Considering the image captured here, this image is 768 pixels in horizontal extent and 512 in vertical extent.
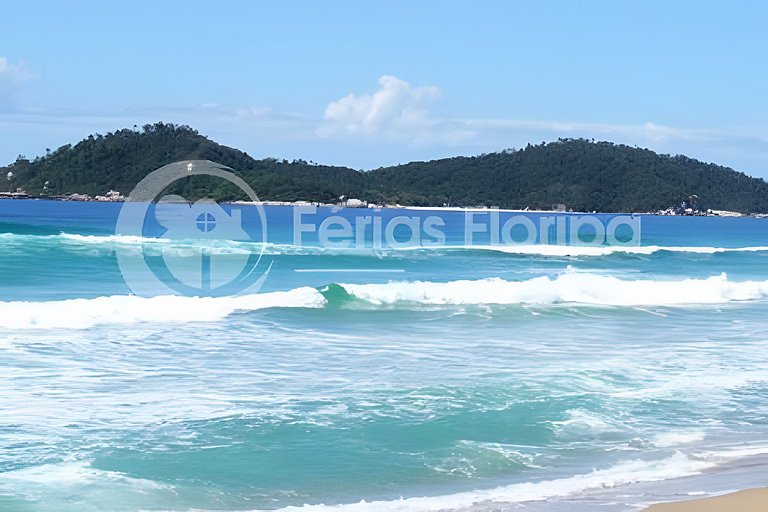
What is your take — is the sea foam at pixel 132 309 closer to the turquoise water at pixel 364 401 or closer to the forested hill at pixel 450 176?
the turquoise water at pixel 364 401

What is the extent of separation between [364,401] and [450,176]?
520ft

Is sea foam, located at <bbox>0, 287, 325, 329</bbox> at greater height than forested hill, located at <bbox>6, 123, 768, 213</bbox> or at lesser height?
lesser

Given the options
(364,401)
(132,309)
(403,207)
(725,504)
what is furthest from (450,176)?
(725,504)

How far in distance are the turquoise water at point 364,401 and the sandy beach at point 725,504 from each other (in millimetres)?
326

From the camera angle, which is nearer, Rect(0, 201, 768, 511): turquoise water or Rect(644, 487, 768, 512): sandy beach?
Rect(644, 487, 768, 512): sandy beach

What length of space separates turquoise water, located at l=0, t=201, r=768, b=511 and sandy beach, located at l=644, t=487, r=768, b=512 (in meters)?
0.33

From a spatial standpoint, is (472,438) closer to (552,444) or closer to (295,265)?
(552,444)

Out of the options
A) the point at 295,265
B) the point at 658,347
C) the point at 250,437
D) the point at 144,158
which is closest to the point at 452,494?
the point at 250,437

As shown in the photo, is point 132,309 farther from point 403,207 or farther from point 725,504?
point 403,207

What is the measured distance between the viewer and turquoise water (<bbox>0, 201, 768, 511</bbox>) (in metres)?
7.30

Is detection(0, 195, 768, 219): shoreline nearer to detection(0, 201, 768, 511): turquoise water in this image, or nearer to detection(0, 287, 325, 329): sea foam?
detection(0, 287, 325, 329): sea foam

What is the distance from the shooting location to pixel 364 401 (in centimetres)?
1010

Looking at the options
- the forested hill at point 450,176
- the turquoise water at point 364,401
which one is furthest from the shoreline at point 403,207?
the turquoise water at point 364,401

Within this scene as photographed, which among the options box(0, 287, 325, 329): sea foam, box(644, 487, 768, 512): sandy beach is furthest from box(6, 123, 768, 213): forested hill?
box(644, 487, 768, 512): sandy beach
